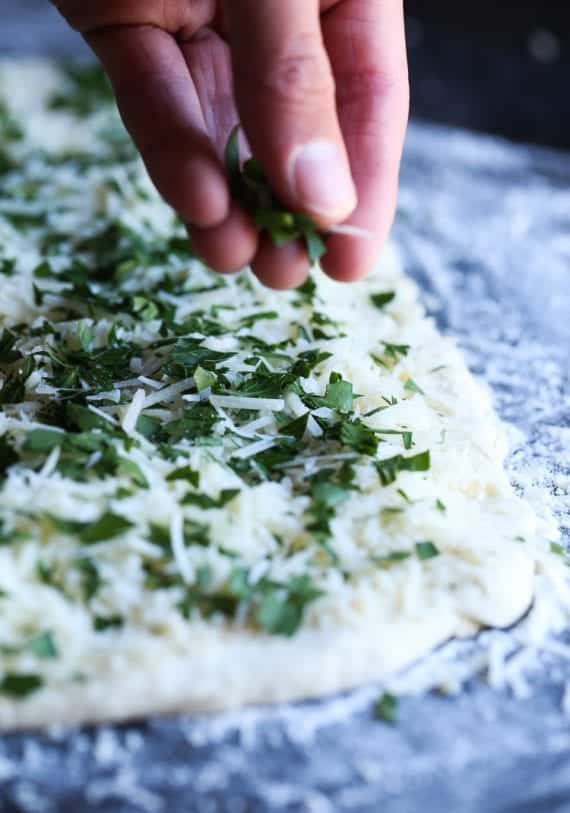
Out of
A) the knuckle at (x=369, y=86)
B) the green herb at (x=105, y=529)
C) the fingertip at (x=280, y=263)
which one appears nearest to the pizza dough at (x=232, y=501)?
the green herb at (x=105, y=529)

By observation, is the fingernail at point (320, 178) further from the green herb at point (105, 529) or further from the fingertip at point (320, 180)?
the green herb at point (105, 529)

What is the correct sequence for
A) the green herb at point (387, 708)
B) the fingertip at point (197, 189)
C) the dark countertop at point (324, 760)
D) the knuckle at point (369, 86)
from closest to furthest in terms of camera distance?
the dark countertop at point (324, 760) < the green herb at point (387, 708) < the fingertip at point (197, 189) < the knuckle at point (369, 86)

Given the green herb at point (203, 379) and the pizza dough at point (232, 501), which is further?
the green herb at point (203, 379)

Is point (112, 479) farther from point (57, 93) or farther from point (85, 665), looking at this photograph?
point (57, 93)

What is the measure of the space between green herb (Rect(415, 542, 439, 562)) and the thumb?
0.54 m

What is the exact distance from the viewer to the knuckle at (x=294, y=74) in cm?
136

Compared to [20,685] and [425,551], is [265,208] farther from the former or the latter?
[20,685]

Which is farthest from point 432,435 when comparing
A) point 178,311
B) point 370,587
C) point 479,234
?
point 479,234

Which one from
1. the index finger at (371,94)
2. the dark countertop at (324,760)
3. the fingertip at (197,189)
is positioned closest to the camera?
the dark countertop at (324,760)

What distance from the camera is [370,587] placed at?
1.41 metres

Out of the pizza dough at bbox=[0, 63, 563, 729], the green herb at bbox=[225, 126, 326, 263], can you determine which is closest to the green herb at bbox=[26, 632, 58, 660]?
the pizza dough at bbox=[0, 63, 563, 729]

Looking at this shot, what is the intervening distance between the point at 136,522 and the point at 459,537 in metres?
0.50

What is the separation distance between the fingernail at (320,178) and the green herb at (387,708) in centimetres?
71

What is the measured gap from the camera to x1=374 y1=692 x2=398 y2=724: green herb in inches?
53.1
